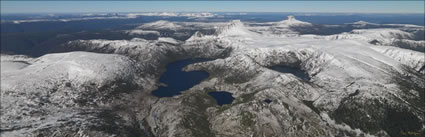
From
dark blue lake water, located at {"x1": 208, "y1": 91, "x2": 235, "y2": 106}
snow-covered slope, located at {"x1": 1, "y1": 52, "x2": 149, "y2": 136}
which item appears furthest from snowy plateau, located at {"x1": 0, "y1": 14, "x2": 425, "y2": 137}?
dark blue lake water, located at {"x1": 208, "y1": 91, "x2": 235, "y2": 106}

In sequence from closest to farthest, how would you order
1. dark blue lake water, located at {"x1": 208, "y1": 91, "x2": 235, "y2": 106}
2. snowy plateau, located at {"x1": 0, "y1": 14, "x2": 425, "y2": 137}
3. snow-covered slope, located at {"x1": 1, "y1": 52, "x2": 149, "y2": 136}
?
1. snowy plateau, located at {"x1": 0, "y1": 14, "x2": 425, "y2": 137}
2. snow-covered slope, located at {"x1": 1, "y1": 52, "x2": 149, "y2": 136}
3. dark blue lake water, located at {"x1": 208, "y1": 91, "x2": 235, "y2": 106}

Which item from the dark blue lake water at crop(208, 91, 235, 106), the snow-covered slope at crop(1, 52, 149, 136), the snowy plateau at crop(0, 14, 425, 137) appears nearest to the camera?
the snowy plateau at crop(0, 14, 425, 137)

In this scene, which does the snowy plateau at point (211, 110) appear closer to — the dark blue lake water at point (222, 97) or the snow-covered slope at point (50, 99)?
the snow-covered slope at point (50, 99)

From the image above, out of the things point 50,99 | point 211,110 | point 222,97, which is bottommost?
point 211,110

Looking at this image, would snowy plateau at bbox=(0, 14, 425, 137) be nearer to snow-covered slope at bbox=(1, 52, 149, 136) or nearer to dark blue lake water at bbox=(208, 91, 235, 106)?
snow-covered slope at bbox=(1, 52, 149, 136)

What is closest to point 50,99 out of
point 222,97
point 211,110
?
point 211,110

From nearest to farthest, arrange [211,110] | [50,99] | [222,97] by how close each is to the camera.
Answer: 1. [211,110]
2. [50,99]
3. [222,97]

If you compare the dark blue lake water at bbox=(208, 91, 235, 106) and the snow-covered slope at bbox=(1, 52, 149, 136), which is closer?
the snow-covered slope at bbox=(1, 52, 149, 136)

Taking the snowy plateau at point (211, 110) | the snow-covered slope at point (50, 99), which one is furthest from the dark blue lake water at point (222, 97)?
the snow-covered slope at point (50, 99)

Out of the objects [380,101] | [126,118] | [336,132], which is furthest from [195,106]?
[380,101]

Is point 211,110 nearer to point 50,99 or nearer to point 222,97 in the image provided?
point 222,97
